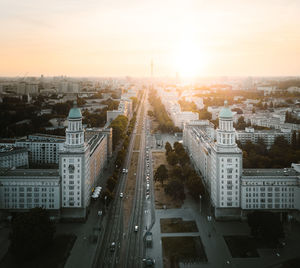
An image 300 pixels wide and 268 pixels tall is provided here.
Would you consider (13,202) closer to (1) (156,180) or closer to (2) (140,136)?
(1) (156,180)

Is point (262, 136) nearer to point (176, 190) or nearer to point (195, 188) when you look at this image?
point (195, 188)

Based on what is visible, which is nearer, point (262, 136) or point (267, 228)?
point (267, 228)

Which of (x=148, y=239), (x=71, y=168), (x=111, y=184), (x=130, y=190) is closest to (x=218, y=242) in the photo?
(x=148, y=239)

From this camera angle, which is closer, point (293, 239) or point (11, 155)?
point (293, 239)

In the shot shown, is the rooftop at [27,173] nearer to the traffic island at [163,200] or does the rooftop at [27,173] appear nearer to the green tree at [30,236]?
the green tree at [30,236]

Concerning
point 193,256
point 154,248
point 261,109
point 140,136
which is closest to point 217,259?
point 193,256

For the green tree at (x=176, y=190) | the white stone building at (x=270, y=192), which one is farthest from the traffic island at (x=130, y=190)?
the white stone building at (x=270, y=192)

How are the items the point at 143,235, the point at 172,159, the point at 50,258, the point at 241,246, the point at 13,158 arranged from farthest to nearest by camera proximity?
1. the point at 172,159
2. the point at 13,158
3. the point at 143,235
4. the point at 241,246
5. the point at 50,258
